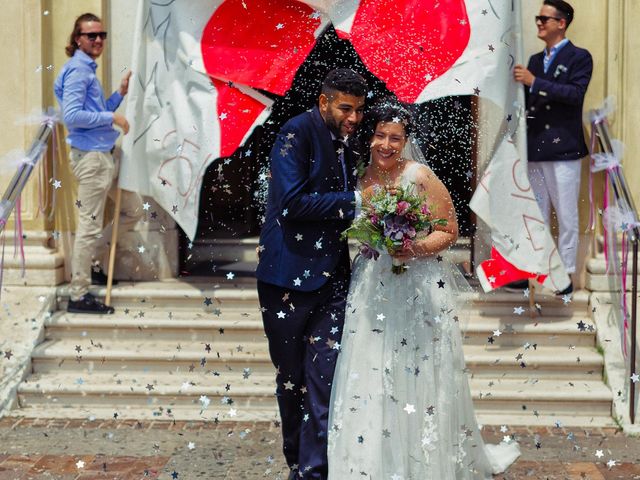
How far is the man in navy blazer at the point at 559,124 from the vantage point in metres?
8.00

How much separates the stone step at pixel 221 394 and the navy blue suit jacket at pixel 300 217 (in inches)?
87.4

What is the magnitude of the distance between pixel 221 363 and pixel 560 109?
9.60 feet

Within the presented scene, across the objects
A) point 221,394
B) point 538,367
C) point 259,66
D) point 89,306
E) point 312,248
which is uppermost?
point 259,66

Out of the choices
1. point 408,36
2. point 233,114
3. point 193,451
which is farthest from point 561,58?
point 193,451

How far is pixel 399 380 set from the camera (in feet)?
17.6

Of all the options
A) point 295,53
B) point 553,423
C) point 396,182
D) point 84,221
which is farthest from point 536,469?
point 84,221

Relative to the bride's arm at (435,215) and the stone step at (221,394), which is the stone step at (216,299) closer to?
the stone step at (221,394)

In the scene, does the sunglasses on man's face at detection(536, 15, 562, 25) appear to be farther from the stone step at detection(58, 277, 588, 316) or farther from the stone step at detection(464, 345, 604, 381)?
the stone step at detection(464, 345, 604, 381)

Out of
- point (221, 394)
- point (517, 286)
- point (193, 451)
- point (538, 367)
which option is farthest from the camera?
point (517, 286)

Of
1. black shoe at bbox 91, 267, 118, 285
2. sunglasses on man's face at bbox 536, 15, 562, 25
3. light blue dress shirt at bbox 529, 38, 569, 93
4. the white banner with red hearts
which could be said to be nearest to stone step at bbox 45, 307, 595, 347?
the white banner with red hearts

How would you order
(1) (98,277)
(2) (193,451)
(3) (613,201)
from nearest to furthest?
(2) (193,451), (3) (613,201), (1) (98,277)

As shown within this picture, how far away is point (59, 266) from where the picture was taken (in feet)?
28.2

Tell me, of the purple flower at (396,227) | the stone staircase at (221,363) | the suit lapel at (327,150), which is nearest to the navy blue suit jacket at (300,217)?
the suit lapel at (327,150)

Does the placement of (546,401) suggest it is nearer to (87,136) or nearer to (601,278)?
(601,278)
